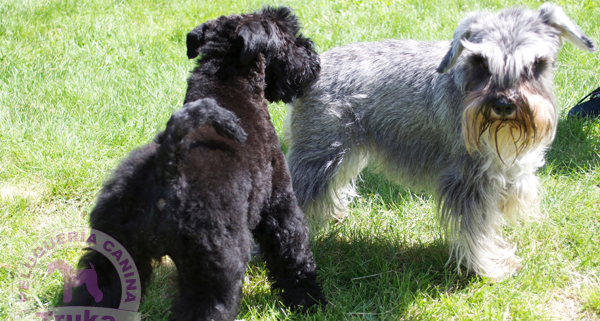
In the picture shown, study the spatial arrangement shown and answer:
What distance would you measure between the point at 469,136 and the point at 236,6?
220 inches

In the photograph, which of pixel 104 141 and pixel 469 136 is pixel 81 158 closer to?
pixel 104 141

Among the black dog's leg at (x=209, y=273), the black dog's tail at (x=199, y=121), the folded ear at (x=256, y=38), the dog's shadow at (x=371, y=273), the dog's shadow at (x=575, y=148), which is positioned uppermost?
the folded ear at (x=256, y=38)

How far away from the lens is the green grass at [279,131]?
312 cm

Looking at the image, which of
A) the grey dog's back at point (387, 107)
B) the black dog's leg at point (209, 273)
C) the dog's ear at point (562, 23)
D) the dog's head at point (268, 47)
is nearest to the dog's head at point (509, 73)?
the dog's ear at point (562, 23)

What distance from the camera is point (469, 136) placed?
9.30ft

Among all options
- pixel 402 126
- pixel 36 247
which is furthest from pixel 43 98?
pixel 402 126

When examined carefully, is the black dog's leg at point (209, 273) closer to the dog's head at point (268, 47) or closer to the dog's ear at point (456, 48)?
the dog's head at point (268, 47)

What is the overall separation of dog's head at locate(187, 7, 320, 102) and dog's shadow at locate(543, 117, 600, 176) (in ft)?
8.32

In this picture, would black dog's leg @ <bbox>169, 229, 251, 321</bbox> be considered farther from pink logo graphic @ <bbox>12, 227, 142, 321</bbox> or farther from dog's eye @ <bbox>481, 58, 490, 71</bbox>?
dog's eye @ <bbox>481, 58, 490, 71</bbox>

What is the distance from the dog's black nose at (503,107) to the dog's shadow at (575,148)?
6.38 ft

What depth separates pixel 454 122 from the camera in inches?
122

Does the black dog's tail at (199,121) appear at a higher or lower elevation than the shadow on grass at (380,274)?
higher

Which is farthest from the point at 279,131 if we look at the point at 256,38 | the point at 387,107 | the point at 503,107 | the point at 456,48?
the point at 503,107

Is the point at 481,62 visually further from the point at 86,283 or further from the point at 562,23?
the point at 86,283
